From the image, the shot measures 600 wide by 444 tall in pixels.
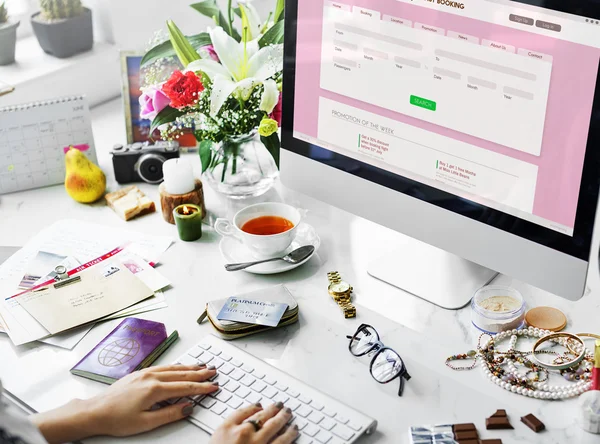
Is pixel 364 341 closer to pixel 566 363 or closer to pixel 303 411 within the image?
pixel 303 411

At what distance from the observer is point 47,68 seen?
6.25 feet

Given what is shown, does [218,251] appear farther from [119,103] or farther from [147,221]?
[119,103]

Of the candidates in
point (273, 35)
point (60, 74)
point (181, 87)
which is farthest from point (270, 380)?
point (60, 74)

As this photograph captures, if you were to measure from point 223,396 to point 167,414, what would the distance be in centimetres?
9

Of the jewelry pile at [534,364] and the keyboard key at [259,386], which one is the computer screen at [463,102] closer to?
the jewelry pile at [534,364]

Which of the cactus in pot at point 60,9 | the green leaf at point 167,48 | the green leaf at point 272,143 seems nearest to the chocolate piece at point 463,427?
the green leaf at point 272,143

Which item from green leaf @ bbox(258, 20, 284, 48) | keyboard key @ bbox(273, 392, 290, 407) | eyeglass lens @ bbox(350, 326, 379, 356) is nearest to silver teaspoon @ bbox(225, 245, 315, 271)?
eyeglass lens @ bbox(350, 326, 379, 356)

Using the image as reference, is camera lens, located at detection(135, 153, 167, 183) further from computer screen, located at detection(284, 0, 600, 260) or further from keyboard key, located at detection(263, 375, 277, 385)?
keyboard key, located at detection(263, 375, 277, 385)

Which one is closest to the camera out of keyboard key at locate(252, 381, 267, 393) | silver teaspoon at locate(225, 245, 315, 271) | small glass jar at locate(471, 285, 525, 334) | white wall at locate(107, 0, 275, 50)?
keyboard key at locate(252, 381, 267, 393)

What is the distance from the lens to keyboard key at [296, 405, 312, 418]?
1.02 m

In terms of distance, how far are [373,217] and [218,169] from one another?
466 millimetres

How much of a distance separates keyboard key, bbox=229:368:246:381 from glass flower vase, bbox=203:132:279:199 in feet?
1.73

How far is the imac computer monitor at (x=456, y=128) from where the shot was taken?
0.96 metres

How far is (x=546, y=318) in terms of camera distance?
1.19 m
